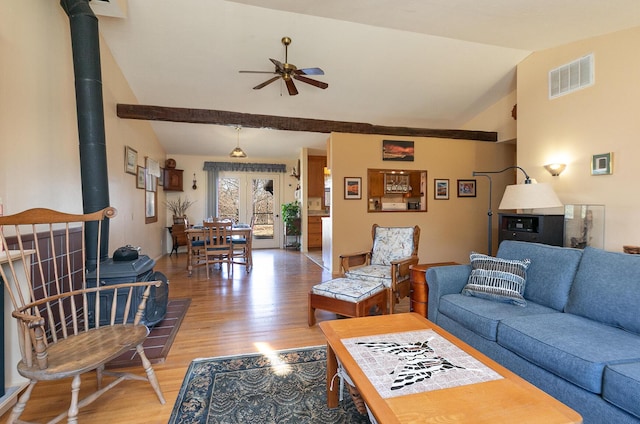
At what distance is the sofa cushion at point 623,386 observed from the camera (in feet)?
3.86

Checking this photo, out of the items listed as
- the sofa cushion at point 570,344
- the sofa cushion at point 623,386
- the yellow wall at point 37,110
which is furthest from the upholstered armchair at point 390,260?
the yellow wall at point 37,110

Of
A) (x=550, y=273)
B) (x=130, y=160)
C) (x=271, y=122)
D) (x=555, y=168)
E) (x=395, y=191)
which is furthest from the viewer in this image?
(x=395, y=191)

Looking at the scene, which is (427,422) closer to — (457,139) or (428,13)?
(428,13)

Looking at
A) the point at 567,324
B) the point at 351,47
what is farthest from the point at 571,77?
the point at 567,324

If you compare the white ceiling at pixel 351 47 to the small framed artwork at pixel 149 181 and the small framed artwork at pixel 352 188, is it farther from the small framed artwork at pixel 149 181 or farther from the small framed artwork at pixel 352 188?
the small framed artwork at pixel 149 181

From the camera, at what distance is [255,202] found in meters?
8.04

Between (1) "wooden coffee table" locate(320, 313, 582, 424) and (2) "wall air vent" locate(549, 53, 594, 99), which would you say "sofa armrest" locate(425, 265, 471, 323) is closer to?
(1) "wooden coffee table" locate(320, 313, 582, 424)

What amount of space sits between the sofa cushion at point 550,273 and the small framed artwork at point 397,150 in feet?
10.4

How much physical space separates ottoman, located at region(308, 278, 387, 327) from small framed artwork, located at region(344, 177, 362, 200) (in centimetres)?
232

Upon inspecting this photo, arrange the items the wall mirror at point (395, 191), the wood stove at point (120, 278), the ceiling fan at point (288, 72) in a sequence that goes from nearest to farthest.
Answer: the wood stove at point (120, 278)
the ceiling fan at point (288, 72)
the wall mirror at point (395, 191)

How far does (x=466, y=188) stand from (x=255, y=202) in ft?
16.9

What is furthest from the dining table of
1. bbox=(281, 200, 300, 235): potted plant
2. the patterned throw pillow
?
the patterned throw pillow

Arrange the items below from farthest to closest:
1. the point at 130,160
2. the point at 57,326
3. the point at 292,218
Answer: the point at 292,218, the point at 130,160, the point at 57,326

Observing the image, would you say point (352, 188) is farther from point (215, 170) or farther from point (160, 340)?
point (215, 170)
